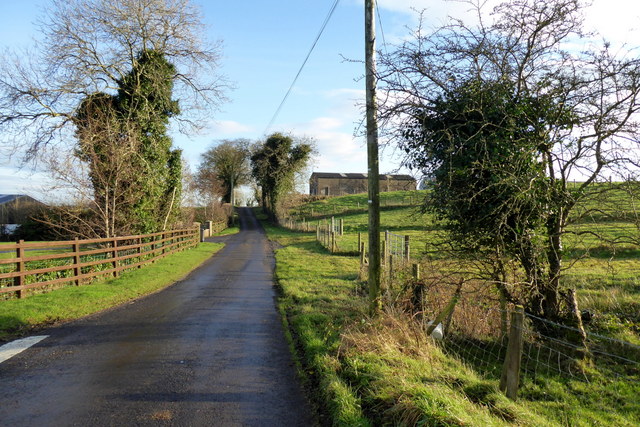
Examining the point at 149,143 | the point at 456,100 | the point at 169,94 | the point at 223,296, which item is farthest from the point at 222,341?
the point at 169,94

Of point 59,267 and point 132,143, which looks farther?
point 132,143

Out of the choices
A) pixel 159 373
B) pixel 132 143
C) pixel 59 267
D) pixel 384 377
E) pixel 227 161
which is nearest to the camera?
pixel 384 377

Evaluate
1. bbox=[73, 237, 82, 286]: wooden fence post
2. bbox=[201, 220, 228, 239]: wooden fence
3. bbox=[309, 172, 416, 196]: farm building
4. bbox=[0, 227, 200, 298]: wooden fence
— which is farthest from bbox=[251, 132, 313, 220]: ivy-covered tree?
bbox=[309, 172, 416, 196]: farm building

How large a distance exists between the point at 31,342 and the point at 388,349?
5.54m

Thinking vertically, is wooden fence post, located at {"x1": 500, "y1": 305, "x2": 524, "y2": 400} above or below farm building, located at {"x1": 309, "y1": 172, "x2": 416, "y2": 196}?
below

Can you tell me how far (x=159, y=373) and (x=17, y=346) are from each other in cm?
276

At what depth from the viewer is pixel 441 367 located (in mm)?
5324

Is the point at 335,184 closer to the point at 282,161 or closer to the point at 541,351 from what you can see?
the point at 282,161

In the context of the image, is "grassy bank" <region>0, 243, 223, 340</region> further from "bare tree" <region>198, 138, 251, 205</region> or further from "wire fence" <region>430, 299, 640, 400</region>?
"bare tree" <region>198, 138, 251, 205</region>

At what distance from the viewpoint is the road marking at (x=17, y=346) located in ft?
19.2

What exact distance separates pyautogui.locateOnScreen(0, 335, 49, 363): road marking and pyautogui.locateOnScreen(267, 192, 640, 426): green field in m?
4.06

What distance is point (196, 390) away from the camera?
4.72m

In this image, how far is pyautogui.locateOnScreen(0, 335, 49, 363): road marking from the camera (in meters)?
5.84

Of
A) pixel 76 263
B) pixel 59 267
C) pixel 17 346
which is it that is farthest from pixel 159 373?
pixel 76 263
